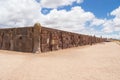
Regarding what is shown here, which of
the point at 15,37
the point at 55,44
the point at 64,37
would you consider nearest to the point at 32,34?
the point at 15,37

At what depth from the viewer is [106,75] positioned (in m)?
6.34

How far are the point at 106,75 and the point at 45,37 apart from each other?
340 inches

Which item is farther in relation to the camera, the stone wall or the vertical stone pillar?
the stone wall

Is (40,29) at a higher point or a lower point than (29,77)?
higher

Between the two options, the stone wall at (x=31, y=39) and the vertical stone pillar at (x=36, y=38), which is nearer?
the vertical stone pillar at (x=36, y=38)

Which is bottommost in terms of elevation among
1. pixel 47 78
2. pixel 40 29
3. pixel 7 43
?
pixel 47 78

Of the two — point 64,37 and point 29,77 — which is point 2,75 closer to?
point 29,77

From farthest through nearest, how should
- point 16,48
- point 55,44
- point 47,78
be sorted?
1. point 55,44
2. point 16,48
3. point 47,78

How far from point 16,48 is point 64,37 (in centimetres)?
591

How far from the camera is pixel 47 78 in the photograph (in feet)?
19.6

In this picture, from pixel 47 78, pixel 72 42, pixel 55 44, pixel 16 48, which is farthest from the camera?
→ pixel 72 42

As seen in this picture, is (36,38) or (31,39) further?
(31,39)

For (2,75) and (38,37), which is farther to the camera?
(38,37)

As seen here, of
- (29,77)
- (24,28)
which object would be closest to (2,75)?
(29,77)
